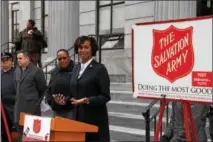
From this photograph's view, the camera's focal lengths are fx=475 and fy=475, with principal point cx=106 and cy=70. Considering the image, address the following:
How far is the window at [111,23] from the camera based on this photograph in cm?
1518

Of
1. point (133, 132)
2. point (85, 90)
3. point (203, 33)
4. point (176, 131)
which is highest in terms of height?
point (203, 33)

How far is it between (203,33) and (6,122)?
4.54m

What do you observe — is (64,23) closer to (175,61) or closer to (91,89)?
(91,89)

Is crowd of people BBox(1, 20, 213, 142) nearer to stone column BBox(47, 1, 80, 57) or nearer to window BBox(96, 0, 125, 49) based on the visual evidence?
stone column BBox(47, 1, 80, 57)

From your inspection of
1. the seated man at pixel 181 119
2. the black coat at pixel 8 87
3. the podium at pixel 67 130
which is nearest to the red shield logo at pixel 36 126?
the podium at pixel 67 130

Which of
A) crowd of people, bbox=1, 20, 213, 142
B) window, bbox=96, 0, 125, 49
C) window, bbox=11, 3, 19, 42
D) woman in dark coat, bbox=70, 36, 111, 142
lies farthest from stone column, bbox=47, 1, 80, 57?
woman in dark coat, bbox=70, 36, 111, 142

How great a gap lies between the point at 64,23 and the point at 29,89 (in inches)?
297

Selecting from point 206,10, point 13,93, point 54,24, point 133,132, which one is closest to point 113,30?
point 54,24

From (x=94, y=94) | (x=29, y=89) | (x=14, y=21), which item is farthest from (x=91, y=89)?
(x=14, y=21)

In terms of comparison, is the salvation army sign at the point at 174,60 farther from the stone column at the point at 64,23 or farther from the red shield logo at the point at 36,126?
the stone column at the point at 64,23

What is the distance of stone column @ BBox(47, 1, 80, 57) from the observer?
14344mm

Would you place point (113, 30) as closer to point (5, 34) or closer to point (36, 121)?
point (5, 34)

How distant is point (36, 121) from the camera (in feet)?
15.1

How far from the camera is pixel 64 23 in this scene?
14.4 meters
